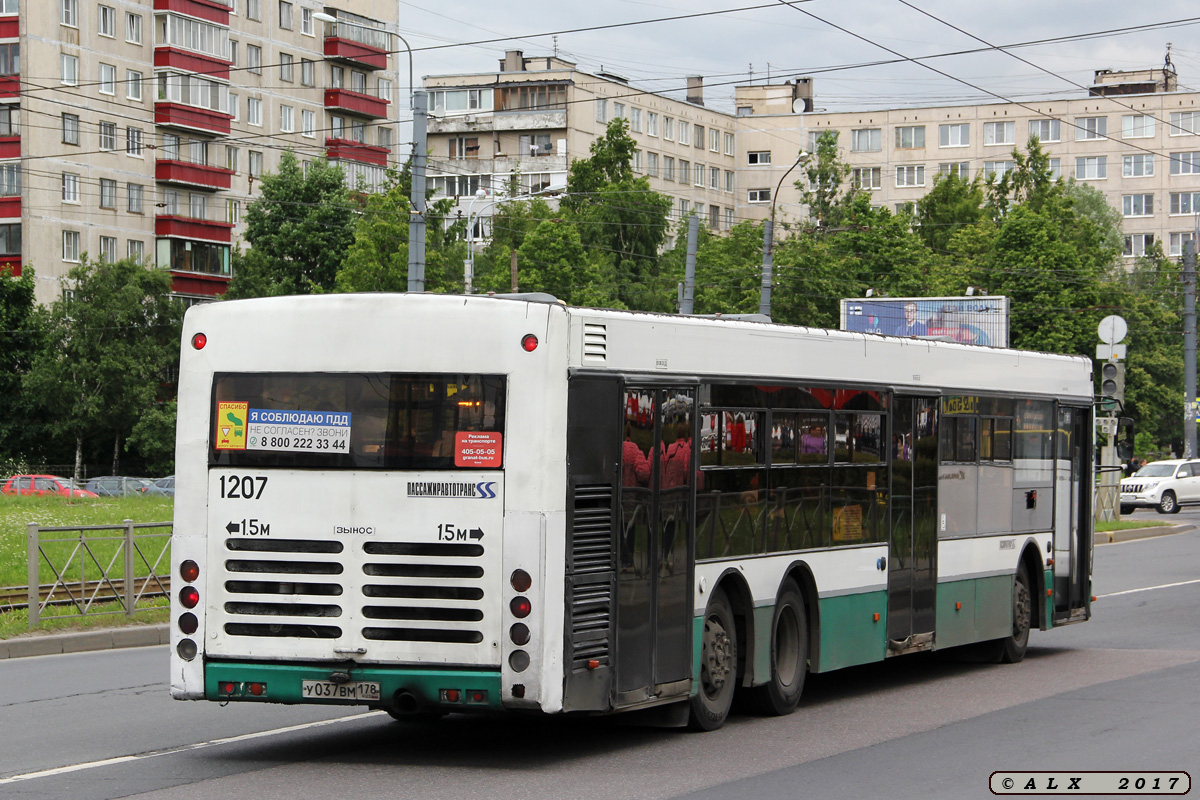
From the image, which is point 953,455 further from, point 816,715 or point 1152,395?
point 1152,395

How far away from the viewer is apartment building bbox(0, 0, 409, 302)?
66062 millimetres

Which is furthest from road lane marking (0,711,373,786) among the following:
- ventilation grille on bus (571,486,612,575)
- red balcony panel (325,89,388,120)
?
red balcony panel (325,89,388,120)

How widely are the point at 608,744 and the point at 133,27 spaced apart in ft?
214

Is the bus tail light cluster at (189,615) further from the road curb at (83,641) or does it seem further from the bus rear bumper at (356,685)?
the road curb at (83,641)

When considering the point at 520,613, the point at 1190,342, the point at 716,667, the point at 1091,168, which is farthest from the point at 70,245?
the point at 1091,168

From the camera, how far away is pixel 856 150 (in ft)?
376

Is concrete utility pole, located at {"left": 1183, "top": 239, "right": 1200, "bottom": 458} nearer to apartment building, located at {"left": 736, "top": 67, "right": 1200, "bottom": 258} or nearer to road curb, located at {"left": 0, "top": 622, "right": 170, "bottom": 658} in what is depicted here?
road curb, located at {"left": 0, "top": 622, "right": 170, "bottom": 658}

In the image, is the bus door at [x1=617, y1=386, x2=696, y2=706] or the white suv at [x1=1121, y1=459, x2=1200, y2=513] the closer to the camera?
the bus door at [x1=617, y1=386, x2=696, y2=706]

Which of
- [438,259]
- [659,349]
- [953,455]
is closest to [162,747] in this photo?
[659,349]

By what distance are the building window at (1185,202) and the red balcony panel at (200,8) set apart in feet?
204

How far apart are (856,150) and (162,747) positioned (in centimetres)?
10785

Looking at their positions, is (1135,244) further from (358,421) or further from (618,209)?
(358,421)

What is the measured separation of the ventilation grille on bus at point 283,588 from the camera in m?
9.70

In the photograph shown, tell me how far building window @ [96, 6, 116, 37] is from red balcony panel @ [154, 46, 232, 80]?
2.15 metres
